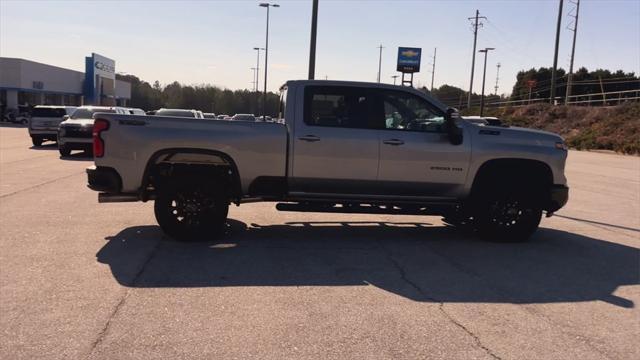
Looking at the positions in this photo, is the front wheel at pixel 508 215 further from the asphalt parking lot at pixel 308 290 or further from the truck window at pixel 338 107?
the truck window at pixel 338 107

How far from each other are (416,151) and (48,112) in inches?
803

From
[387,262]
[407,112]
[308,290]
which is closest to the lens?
[308,290]

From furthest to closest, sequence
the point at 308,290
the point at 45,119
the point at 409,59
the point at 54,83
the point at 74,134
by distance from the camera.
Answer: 1. the point at 54,83
2. the point at 409,59
3. the point at 45,119
4. the point at 74,134
5. the point at 308,290

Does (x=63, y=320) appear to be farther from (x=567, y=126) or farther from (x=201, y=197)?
(x=567, y=126)

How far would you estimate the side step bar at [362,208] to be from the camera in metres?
7.50

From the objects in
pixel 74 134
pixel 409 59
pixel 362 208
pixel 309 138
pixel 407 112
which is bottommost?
pixel 362 208

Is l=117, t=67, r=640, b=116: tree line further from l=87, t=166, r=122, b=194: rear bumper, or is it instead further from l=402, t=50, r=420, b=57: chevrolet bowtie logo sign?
l=87, t=166, r=122, b=194: rear bumper

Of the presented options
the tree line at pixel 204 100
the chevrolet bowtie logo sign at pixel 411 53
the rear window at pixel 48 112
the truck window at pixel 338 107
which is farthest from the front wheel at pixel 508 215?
the tree line at pixel 204 100

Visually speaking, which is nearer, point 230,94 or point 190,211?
point 190,211

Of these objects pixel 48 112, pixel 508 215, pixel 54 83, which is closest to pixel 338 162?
pixel 508 215

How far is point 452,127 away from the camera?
752 cm

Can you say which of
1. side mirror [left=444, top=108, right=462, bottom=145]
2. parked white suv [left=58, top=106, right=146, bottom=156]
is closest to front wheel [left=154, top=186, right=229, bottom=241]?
side mirror [left=444, top=108, right=462, bottom=145]

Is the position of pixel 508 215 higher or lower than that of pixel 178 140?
lower

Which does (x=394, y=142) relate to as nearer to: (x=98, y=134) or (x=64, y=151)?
(x=98, y=134)
